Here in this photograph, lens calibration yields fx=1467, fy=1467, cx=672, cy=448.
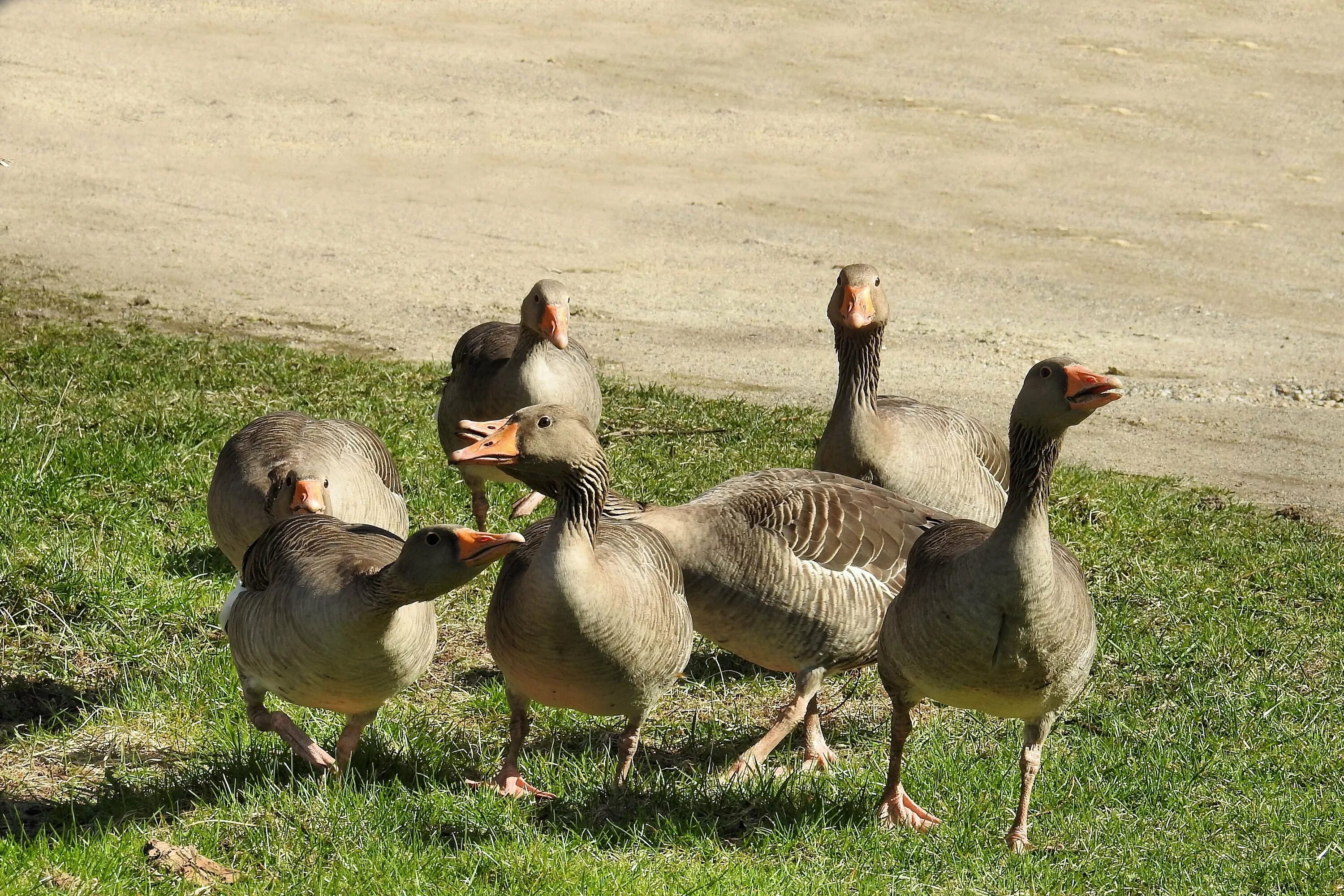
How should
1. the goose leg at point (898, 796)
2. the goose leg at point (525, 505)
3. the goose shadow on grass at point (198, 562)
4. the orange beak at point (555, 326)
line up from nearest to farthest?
the goose leg at point (898, 796), the goose shadow on grass at point (198, 562), the orange beak at point (555, 326), the goose leg at point (525, 505)

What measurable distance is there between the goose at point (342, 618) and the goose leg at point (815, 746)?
5.31 ft

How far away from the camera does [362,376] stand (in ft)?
34.1

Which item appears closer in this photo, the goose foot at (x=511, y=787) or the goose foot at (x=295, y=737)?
the goose foot at (x=295, y=737)

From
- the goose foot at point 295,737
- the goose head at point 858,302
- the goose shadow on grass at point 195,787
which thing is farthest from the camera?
the goose head at point 858,302

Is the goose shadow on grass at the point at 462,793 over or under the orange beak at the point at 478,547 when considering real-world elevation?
under

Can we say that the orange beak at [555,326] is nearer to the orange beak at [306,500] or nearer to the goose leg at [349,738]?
the orange beak at [306,500]

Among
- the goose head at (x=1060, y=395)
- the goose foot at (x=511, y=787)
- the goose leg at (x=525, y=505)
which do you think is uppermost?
the goose head at (x=1060, y=395)

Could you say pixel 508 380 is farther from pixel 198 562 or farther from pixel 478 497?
pixel 198 562

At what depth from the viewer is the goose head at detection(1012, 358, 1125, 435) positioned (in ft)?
14.6

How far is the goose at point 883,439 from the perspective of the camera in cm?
695

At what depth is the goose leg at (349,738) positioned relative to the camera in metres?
4.93

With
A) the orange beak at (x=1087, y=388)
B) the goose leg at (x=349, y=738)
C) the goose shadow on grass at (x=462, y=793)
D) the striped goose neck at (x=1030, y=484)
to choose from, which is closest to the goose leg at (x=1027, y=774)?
the goose shadow on grass at (x=462, y=793)

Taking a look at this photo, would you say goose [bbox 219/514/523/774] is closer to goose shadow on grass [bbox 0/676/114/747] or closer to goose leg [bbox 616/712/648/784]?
goose leg [bbox 616/712/648/784]

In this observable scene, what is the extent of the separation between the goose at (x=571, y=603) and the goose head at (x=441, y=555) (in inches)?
11.7
